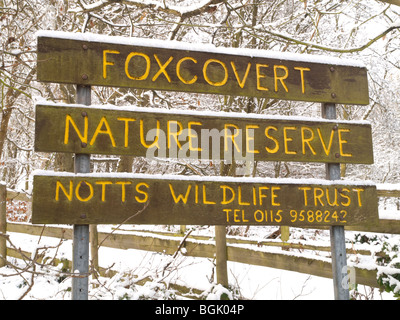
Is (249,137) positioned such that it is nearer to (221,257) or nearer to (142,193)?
(142,193)

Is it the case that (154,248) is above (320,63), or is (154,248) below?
below

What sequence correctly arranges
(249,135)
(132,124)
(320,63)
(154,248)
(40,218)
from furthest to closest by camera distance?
1. (154,248)
2. (320,63)
3. (249,135)
4. (132,124)
5. (40,218)

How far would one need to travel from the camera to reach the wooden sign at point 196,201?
2.42m

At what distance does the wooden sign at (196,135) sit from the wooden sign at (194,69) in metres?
0.22

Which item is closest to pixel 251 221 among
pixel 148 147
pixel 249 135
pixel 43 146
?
pixel 249 135

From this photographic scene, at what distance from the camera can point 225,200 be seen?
269cm

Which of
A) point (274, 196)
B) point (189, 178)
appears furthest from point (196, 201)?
point (274, 196)

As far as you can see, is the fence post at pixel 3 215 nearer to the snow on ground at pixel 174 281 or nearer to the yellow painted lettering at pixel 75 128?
the snow on ground at pixel 174 281

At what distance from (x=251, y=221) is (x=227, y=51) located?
1.33 m

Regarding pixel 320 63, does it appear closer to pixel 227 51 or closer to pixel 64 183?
pixel 227 51

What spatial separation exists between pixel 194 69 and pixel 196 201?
101cm

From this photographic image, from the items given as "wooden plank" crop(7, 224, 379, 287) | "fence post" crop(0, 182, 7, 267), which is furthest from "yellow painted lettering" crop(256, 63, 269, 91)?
"fence post" crop(0, 182, 7, 267)

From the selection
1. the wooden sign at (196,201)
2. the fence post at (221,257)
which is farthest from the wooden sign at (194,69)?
the fence post at (221,257)

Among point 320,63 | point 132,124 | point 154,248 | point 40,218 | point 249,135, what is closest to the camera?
point 40,218
